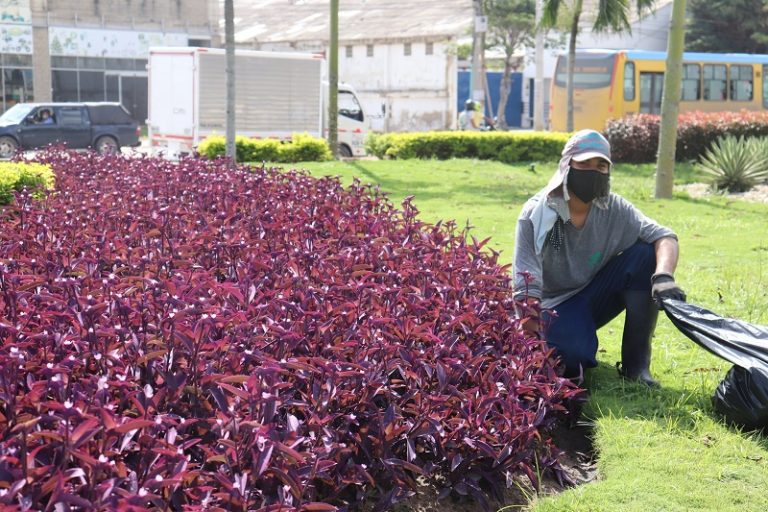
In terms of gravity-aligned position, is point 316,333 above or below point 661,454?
above

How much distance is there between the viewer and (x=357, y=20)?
4828cm

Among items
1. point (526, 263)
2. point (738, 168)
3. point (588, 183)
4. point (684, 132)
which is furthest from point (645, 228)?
point (684, 132)

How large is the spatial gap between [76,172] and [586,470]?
6477mm

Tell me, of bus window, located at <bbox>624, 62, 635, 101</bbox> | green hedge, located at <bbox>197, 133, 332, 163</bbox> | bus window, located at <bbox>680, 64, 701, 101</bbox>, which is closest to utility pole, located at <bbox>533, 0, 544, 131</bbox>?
bus window, located at <bbox>624, 62, 635, 101</bbox>

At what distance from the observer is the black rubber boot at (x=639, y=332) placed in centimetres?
492

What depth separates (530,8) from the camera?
43906mm

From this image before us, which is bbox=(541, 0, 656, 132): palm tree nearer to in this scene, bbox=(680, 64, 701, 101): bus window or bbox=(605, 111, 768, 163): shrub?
bbox=(605, 111, 768, 163): shrub

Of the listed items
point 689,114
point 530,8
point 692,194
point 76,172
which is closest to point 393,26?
point 530,8

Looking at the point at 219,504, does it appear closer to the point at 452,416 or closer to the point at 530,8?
the point at 452,416

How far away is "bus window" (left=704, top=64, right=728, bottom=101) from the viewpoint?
97.9 feet

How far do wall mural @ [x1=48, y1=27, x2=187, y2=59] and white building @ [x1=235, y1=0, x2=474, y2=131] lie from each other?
7.30 metres

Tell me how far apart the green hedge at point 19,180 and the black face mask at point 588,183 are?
4.94 meters

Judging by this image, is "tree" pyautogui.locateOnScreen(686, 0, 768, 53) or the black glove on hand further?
"tree" pyautogui.locateOnScreen(686, 0, 768, 53)

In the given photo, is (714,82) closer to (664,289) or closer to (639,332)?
(639,332)
